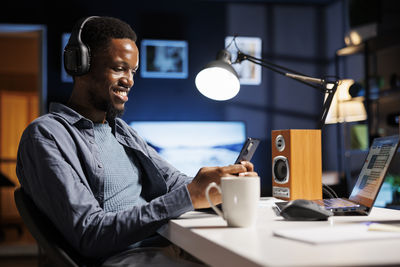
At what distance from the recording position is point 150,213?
121cm

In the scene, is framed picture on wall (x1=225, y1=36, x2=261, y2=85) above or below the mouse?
above

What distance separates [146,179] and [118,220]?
0.45m

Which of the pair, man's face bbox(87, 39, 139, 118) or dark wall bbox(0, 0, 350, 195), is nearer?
man's face bbox(87, 39, 139, 118)

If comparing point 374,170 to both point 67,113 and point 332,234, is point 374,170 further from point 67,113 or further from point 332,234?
point 67,113

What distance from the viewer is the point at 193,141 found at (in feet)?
14.0

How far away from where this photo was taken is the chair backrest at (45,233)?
111 centimetres

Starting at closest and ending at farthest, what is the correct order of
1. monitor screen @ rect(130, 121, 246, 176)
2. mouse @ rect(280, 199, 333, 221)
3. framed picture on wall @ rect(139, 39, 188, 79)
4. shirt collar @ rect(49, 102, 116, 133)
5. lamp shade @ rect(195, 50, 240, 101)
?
mouse @ rect(280, 199, 333, 221), shirt collar @ rect(49, 102, 116, 133), lamp shade @ rect(195, 50, 240, 101), monitor screen @ rect(130, 121, 246, 176), framed picture on wall @ rect(139, 39, 188, 79)

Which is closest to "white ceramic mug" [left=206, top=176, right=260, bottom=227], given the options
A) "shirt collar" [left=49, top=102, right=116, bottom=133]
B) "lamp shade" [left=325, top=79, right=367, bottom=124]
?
"shirt collar" [left=49, top=102, right=116, bottom=133]

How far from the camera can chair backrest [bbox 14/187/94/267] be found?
1.11 m

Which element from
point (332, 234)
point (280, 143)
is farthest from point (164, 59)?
point (332, 234)

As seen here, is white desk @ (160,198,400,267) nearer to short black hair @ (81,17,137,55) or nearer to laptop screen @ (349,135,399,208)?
laptop screen @ (349,135,399,208)

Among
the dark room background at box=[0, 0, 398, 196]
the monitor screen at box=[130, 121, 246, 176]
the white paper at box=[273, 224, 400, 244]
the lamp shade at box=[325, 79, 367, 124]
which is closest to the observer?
the white paper at box=[273, 224, 400, 244]

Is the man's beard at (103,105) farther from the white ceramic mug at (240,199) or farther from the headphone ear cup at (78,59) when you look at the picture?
the white ceramic mug at (240,199)

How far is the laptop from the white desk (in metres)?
0.05
